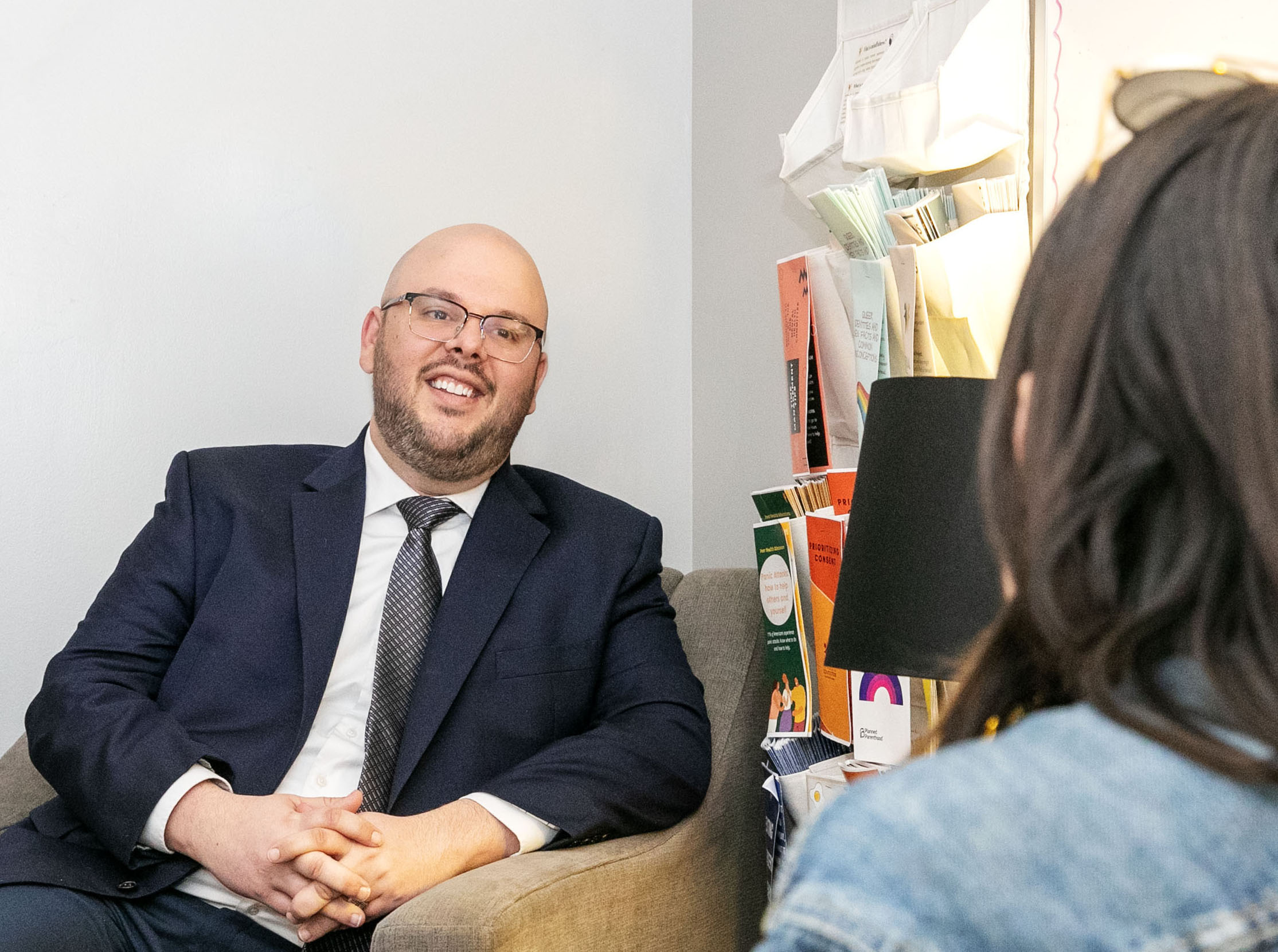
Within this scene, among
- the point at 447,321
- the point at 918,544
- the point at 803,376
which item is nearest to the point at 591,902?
the point at 918,544

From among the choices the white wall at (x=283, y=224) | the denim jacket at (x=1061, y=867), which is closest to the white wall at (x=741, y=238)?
the white wall at (x=283, y=224)

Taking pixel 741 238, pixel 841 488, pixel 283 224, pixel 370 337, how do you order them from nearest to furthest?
pixel 841 488 < pixel 370 337 < pixel 283 224 < pixel 741 238

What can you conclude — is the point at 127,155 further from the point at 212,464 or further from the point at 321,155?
the point at 212,464

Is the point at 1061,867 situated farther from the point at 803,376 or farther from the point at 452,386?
the point at 452,386

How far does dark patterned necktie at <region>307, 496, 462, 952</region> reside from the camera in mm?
1442

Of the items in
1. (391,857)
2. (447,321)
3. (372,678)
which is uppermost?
(447,321)

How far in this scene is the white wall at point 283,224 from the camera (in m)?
1.88

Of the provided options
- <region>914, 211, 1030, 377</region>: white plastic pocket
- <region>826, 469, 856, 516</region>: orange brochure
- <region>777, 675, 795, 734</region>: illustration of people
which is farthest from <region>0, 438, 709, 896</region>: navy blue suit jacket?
<region>914, 211, 1030, 377</region>: white plastic pocket

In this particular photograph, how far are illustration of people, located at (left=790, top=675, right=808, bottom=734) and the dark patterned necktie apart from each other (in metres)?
0.52

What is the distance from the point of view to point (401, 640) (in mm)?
1514

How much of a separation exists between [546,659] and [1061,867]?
1180 mm

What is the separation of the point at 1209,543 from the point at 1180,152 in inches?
7.0

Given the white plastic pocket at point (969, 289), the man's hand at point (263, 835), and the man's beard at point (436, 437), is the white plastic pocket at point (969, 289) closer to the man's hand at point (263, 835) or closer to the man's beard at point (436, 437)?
the man's beard at point (436, 437)

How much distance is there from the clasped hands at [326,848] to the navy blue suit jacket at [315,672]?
6 centimetres
